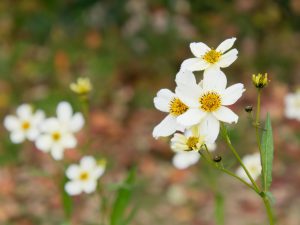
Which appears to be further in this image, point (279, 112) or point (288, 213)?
point (279, 112)

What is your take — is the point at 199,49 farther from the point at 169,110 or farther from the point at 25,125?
the point at 25,125

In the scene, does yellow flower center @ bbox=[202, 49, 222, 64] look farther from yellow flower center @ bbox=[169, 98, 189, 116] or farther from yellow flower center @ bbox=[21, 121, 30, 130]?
yellow flower center @ bbox=[21, 121, 30, 130]

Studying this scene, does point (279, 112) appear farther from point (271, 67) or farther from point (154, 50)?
point (154, 50)

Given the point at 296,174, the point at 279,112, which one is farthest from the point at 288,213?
the point at 279,112

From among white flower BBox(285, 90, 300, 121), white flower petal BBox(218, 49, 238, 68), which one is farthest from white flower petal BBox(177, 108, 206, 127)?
white flower BBox(285, 90, 300, 121)

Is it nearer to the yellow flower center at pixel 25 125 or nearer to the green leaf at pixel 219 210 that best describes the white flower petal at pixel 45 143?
the yellow flower center at pixel 25 125

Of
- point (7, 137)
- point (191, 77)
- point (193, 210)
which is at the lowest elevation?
point (191, 77)
